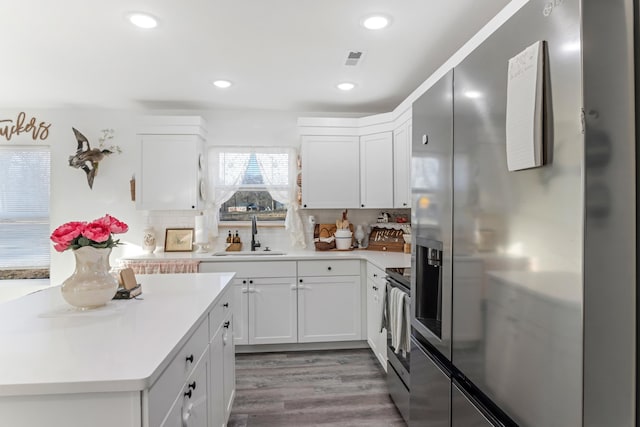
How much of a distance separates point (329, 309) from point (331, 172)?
140 cm

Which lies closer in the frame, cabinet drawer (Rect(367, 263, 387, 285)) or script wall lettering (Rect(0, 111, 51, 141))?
cabinet drawer (Rect(367, 263, 387, 285))

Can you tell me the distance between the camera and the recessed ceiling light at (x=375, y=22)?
2.05m

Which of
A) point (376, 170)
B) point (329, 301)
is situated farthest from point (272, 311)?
point (376, 170)

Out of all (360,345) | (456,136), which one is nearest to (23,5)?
(456,136)

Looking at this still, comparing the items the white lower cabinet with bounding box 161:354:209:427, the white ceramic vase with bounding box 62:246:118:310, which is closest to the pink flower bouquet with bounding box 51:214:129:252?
the white ceramic vase with bounding box 62:246:118:310

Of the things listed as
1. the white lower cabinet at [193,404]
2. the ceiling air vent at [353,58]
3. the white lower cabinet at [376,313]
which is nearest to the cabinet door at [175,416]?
the white lower cabinet at [193,404]

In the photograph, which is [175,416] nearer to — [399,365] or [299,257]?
[399,365]

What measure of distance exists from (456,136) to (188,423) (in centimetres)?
138

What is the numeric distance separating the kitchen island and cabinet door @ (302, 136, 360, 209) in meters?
1.96

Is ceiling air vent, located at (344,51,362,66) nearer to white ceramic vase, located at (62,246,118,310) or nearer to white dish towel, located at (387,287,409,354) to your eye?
white dish towel, located at (387,287,409,354)

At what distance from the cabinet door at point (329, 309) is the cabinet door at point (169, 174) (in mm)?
1523

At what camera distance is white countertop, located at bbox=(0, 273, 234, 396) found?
906mm

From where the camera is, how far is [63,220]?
3.90m

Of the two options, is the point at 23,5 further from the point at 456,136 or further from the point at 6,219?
the point at 6,219
